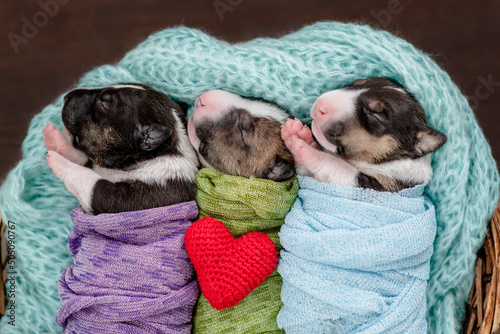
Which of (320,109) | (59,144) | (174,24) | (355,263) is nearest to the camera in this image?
(355,263)

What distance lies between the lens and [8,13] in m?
3.42

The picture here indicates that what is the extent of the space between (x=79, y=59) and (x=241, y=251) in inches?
79.1

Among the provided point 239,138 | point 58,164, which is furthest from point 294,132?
point 58,164

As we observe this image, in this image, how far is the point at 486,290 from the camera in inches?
85.6

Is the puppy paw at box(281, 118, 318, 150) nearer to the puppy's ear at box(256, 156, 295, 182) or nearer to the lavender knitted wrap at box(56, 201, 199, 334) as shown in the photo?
the puppy's ear at box(256, 156, 295, 182)

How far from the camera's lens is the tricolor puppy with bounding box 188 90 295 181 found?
7.11 feet

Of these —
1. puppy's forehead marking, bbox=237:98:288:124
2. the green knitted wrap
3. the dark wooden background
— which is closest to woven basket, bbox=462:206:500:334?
the green knitted wrap

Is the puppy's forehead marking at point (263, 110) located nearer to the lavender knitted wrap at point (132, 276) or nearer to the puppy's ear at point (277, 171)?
the puppy's ear at point (277, 171)

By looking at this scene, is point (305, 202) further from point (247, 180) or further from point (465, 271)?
point (465, 271)

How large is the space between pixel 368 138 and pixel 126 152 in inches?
39.3

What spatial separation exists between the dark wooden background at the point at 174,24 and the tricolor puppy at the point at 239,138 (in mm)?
1267

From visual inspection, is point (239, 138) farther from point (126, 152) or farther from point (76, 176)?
point (76, 176)

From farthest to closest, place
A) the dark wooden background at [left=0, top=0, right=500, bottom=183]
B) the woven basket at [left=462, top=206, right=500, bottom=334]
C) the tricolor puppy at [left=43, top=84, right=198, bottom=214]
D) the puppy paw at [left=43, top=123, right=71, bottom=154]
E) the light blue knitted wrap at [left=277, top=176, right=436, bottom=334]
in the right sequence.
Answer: the dark wooden background at [left=0, top=0, right=500, bottom=183]
the puppy paw at [left=43, top=123, right=71, bottom=154]
the tricolor puppy at [left=43, top=84, right=198, bottom=214]
the woven basket at [left=462, top=206, right=500, bottom=334]
the light blue knitted wrap at [left=277, top=176, right=436, bottom=334]

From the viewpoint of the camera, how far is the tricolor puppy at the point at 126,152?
2.15 m
